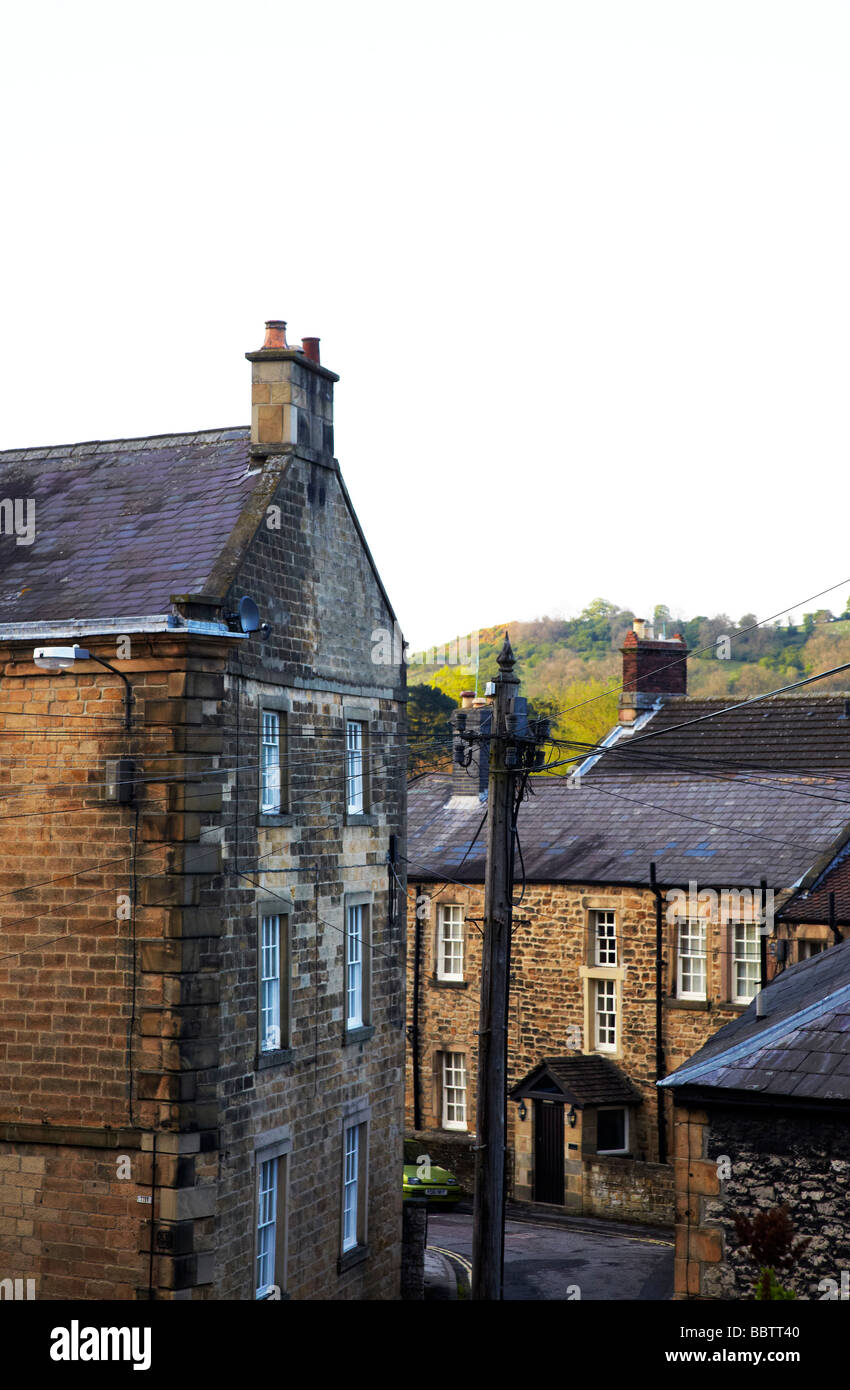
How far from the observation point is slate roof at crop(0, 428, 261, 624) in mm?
19000

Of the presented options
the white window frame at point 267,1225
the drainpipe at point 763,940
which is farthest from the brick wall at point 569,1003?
the white window frame at point 267,1225

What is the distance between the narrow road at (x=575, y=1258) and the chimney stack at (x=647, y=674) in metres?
14.3

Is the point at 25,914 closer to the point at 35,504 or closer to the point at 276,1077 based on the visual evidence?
the point at 276,1077

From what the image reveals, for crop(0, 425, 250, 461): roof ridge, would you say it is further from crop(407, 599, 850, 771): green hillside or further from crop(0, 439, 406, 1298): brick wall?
crop(407, 599, 850, 771): green hillside

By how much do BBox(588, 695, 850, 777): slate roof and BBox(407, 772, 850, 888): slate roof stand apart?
92 cm

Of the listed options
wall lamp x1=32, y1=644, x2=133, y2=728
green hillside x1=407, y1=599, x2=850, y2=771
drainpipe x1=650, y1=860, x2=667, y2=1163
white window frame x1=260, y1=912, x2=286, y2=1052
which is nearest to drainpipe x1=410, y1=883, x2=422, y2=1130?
drainpipe x1=650, y1=860, x2=667, y2=1163

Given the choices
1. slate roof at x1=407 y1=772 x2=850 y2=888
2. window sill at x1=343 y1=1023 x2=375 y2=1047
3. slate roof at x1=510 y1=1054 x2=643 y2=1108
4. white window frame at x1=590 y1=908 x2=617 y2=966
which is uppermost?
slate roof at x1=407 y1=772 x2=850 y2=888

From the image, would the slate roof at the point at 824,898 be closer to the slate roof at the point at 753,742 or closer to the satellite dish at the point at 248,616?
the slate roof at the point at 753,742

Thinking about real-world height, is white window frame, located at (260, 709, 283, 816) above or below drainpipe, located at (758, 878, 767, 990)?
above

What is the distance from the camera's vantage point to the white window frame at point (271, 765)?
63.7ft

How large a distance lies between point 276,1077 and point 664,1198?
13.1 m

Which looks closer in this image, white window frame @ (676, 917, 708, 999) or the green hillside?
white window frame @ (676, 917, 708, 999)

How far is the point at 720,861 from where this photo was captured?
31453 millimetres
